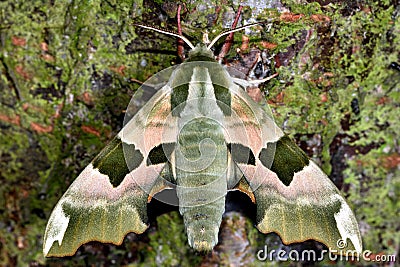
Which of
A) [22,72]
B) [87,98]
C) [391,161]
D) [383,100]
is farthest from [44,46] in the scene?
[391,161]

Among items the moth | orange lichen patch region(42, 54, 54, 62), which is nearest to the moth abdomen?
the moth

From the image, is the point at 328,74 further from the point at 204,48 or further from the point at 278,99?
the point at 204,48

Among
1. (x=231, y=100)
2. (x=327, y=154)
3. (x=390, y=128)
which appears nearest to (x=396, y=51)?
(x=390, y=128)

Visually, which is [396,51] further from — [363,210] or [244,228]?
[244,228]

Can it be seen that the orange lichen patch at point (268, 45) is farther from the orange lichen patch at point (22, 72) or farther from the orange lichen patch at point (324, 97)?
the orange lichen patch at point (22, 72)

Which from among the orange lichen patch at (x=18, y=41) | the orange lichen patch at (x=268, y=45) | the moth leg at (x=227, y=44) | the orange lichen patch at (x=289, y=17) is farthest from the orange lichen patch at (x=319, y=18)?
the orange lichen patch at (x=18, y=41)

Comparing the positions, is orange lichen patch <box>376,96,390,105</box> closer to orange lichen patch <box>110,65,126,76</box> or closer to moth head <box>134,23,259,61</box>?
moth head <box>134,23,259,61</box>

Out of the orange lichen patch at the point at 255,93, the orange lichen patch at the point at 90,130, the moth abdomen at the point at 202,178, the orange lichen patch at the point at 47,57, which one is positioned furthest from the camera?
the orange lichen patch at the point at 90,130
